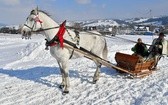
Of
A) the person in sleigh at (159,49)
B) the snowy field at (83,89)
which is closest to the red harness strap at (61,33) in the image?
the snowy field at (83,89)

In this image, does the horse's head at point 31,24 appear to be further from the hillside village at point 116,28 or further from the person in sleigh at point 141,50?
the person in sleigh at point 141,50

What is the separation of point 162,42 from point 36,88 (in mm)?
4961

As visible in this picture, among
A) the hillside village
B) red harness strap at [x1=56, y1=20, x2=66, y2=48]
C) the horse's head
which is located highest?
the horse's head

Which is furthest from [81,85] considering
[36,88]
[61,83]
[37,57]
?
[37,57]

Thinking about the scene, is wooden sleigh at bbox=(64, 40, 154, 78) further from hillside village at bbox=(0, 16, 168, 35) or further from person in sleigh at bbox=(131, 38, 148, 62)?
hillside village at bbox=(0, 16, 168, 35)

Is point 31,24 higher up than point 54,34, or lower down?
higher up

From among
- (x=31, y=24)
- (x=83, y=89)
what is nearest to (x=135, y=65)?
(x=83, y=89)

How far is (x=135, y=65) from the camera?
10.8 metres

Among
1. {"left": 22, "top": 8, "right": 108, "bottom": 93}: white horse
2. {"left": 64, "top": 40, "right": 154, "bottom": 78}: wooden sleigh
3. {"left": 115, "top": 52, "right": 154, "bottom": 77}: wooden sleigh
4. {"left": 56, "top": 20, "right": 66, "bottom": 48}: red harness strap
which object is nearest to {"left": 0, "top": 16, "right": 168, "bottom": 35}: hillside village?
{"left": 22, "top": 8, "right": 108, "bottom": 93}: white horse

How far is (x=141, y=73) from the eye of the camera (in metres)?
10.9

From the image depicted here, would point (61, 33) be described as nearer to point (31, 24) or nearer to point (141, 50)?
point (31, 24)

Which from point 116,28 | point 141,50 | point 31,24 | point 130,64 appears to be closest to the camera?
point 31,24

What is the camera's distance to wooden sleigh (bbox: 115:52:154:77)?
35.3 ft

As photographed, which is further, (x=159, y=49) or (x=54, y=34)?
(x=159, y=49)
